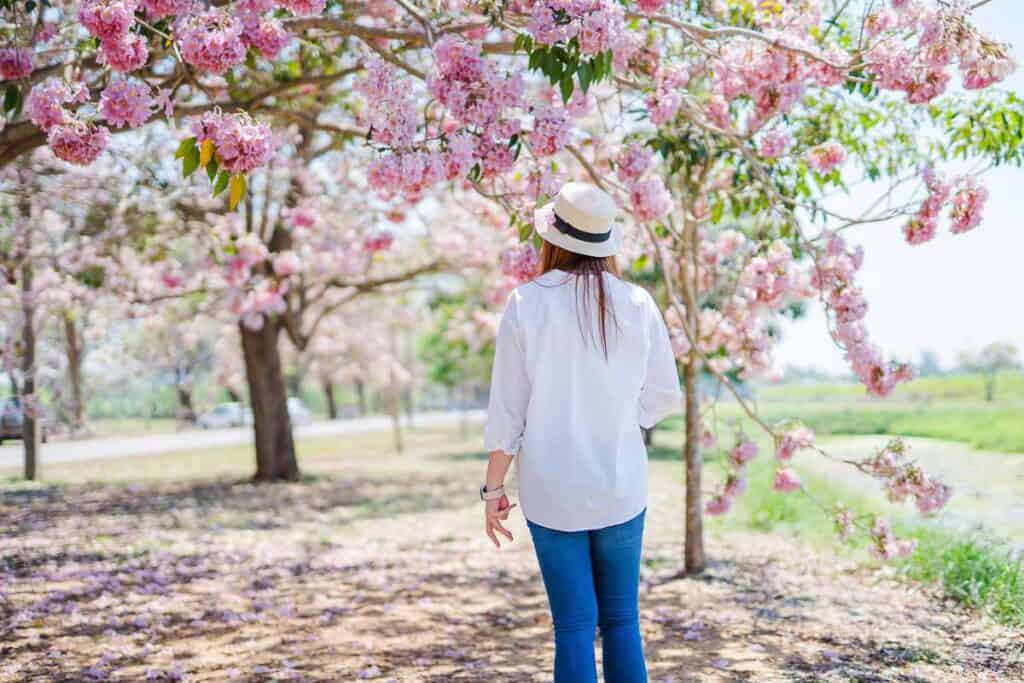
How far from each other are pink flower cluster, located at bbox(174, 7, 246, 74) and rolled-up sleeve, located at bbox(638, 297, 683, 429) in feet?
5.53

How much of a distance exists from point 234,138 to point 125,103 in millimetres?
557

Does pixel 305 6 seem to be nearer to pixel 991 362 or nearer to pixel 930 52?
pixel 930 52

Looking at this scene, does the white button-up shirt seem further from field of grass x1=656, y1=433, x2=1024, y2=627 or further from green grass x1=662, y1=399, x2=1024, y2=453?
green grass x1=662, y1=399, x2=1024, y2=453

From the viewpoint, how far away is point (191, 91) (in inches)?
225

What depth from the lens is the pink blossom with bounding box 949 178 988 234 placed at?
3.62m

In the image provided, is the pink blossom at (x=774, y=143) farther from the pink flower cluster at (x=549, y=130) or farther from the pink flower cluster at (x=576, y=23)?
A: the pink flower cluster at (x=576, y=23)

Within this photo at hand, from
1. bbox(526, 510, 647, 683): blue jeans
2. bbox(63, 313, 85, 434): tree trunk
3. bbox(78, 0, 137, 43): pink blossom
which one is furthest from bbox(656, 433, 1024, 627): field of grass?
bbox(63, 313, 85, 434): tree trunk

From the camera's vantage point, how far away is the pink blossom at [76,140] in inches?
121

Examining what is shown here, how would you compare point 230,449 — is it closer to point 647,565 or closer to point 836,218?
point 647,565

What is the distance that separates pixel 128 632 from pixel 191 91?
3350 millimetres

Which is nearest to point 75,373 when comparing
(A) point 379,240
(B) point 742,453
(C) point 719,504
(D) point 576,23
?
(A) point 379,240

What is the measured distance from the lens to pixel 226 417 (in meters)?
30.1

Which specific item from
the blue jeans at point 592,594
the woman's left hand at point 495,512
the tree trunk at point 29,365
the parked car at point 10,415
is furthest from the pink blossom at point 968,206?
the parked car at point 10,415

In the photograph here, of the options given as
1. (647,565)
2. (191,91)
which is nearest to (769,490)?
(647,565)
